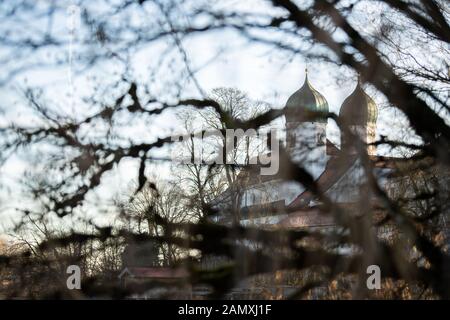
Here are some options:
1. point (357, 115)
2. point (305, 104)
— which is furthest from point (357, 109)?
point (305, 104)

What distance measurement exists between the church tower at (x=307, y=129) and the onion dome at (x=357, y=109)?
0.94 feet

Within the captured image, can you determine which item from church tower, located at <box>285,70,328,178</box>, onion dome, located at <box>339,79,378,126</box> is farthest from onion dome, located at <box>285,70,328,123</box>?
onion dome, located at <box>339,79,378,126</box>

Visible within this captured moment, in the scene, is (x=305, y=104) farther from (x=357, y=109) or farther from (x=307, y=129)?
(x=357, y=109)

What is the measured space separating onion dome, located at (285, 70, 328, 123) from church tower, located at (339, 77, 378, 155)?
26 centimetres

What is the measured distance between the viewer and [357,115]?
8664 mm

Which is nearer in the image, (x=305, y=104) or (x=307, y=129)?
(x=307, y=129)

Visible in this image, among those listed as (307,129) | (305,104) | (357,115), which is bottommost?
(307,129)

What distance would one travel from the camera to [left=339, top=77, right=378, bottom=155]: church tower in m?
8.33

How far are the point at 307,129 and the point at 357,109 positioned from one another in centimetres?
53

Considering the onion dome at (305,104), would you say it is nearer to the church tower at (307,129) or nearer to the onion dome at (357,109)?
the church tower at (307,129)

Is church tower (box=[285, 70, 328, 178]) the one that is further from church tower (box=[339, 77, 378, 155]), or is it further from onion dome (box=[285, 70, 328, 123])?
church tower (box=[339, 77, 378, 155])

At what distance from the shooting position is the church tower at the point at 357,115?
Result: 27.3 feet
